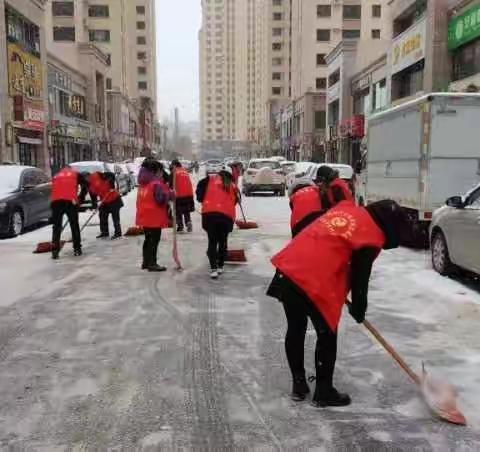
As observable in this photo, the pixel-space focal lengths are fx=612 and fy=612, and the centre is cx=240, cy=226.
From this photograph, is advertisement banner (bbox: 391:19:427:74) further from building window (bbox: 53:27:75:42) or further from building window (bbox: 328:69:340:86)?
building window (bbox: 53:27:75:42)

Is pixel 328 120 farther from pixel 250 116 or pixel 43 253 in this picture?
pixel 250 116

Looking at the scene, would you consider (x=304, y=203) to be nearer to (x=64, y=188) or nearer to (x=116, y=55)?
(x=64, y=188)

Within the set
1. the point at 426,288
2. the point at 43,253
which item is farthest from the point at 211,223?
the point at 43,253

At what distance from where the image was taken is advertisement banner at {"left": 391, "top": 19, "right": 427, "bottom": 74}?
27859 mm

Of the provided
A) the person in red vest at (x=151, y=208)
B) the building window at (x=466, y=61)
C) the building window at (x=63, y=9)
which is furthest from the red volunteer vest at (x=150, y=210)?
the building window at (x=63, y=9)

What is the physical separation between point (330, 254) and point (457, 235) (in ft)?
16.3

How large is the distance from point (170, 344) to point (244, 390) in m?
1.25

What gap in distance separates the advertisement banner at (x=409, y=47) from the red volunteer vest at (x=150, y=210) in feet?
72.4

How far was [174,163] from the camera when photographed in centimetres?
1324

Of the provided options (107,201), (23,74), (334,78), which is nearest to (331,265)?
(107,201)

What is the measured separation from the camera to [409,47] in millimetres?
29859

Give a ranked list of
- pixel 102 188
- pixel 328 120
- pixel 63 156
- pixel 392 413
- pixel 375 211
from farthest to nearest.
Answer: pixel 328 120 < pixel 63 156 < pixel 102 188 < pixel 392 413 < pixel 375 211

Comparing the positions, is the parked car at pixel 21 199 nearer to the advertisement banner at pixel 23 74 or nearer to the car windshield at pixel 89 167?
the car windshield at pixel 89 167

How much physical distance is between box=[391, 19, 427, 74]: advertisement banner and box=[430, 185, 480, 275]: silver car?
21.0 m
